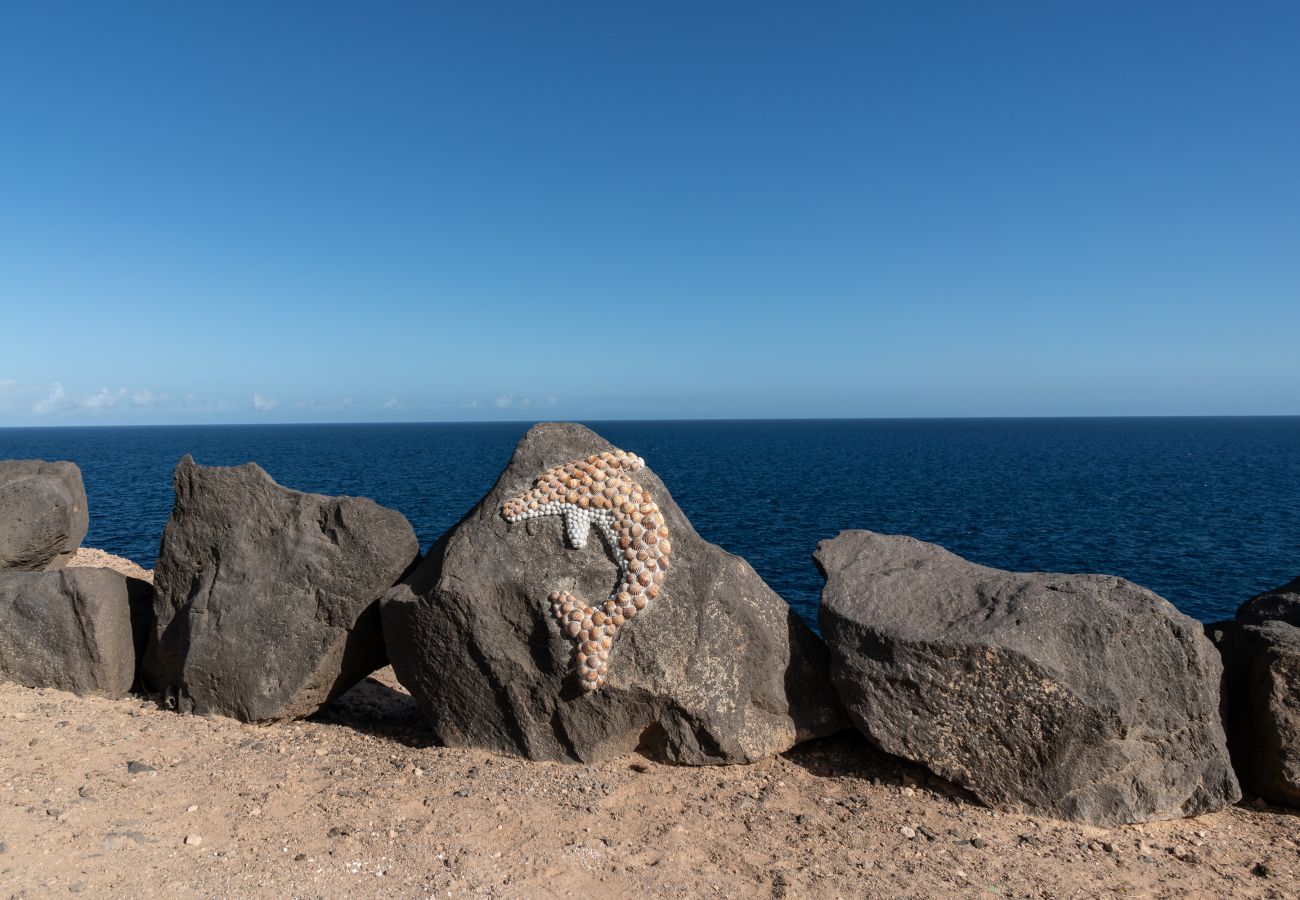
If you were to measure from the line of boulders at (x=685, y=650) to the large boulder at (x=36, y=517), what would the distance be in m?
1.00

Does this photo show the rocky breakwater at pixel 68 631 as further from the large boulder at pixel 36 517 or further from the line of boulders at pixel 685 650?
the large boulder at pixel 36 517

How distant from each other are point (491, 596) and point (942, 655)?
3.57m

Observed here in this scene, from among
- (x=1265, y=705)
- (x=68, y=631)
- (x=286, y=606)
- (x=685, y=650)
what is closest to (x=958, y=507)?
(x=1265, y=705)

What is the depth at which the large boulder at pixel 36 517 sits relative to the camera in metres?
9.26

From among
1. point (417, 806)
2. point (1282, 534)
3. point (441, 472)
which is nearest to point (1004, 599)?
point (417, 806)

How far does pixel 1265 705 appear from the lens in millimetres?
5902

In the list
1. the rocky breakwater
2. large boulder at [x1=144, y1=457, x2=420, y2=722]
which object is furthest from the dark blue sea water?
the rocky breakwater

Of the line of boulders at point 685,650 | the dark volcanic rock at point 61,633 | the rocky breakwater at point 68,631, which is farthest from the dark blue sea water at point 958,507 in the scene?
the dark volcanic rock at point 61,633

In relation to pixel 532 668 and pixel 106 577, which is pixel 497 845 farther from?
pixel 106 577

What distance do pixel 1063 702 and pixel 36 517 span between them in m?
10.9

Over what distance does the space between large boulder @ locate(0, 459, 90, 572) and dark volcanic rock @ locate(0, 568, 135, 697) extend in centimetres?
155

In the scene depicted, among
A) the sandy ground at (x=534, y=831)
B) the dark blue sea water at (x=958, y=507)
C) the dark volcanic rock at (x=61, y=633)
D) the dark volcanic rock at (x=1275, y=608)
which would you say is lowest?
the dark blue sea water at (x=958, y=507)

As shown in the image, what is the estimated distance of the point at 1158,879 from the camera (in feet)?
16.8

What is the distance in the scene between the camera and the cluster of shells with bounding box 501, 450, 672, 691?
6.39 m
